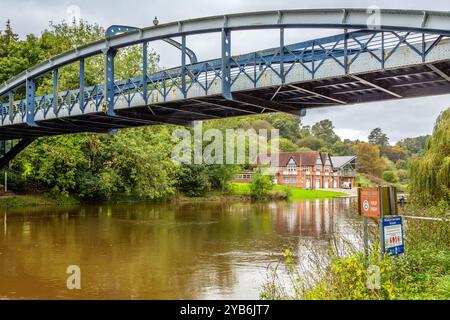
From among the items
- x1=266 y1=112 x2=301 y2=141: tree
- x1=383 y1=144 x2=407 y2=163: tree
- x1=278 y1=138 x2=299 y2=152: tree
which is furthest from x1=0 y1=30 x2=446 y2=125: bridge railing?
x1=383 y1=144 x2=407 y2=163: tree

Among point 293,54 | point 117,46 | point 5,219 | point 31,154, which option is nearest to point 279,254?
point 293,54

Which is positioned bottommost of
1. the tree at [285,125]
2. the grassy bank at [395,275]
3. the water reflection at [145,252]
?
the water reflection at [145,252]

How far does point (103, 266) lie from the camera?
15.6 m

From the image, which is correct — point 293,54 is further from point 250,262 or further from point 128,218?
point 128,218

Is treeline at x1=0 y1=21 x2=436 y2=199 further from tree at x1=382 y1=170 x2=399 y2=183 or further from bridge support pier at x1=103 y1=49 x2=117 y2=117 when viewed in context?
tree at x1=382 y1=170 x2=399 y2=183

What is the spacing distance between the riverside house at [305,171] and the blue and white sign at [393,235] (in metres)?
62.6

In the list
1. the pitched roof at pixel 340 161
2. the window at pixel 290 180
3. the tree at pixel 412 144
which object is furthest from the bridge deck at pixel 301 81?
the tree at pixel 412 144

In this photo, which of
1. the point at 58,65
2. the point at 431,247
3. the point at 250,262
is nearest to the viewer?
the point at 431,247

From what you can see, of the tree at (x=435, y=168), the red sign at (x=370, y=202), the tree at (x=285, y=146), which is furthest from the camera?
the tree at (x=285, y=146)

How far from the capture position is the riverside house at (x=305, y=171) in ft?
244

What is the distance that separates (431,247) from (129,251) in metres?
11.7

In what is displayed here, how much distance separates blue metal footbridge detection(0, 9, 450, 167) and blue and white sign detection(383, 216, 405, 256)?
6.15 m

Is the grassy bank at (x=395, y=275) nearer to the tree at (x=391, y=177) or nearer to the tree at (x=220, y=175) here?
the tree at (x=220, y=175)

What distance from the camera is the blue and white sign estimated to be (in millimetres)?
7976
